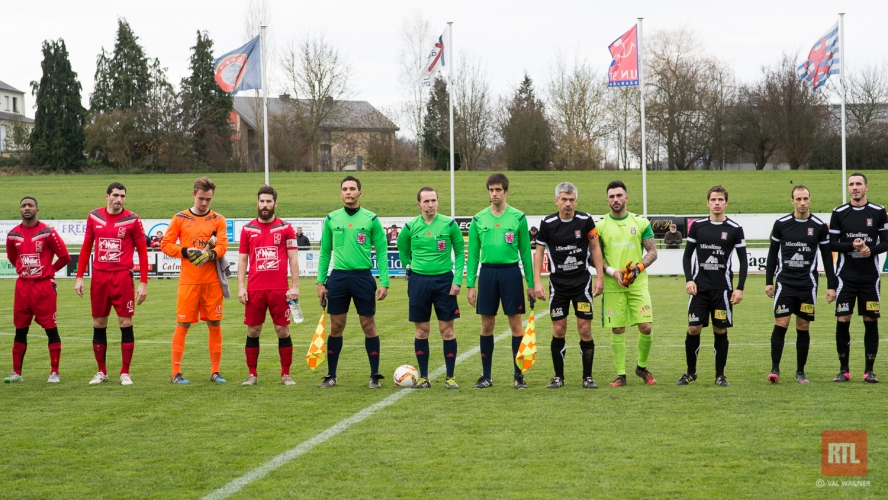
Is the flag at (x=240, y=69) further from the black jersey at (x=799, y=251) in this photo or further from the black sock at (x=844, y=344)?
the black sock at (x=844, y=344)

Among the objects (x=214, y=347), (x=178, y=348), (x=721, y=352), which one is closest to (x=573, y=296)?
(x=721, y=352)

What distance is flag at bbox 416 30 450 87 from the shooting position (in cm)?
2622

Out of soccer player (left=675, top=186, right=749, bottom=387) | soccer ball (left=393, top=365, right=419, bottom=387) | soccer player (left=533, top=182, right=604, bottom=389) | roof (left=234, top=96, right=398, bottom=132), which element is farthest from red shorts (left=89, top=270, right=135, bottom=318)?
roof (left=234, top=96, right=398, bottom=132)

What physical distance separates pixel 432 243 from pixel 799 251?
3.74 m

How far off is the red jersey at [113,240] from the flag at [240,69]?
1598 centimetres

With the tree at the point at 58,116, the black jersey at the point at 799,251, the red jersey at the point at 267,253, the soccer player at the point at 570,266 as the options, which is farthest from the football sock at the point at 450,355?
the tree at the point at 58,116

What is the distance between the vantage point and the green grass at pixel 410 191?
146ft

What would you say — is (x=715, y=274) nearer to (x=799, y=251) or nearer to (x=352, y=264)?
(x=799, y=251)

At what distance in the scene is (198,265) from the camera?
855cm

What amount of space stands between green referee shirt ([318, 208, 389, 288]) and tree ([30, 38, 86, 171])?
208 feet

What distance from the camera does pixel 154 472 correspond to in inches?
203

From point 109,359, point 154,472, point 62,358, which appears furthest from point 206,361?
point 154,472

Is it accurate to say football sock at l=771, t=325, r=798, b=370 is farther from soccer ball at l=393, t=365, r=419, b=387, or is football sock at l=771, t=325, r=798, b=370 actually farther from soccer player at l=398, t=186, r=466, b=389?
soccer ball at l=393, t=365, r=419, b=387

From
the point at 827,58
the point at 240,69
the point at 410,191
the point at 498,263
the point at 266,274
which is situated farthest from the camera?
the point at 410,191
